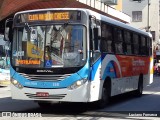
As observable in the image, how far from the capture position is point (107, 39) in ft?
46.6

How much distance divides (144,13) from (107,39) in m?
55.5

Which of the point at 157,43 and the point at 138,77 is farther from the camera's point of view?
the point at 157,43

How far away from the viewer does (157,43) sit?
6656 centimetres

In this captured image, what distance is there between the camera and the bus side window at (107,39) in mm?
13828

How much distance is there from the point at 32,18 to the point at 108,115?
12.0 feet

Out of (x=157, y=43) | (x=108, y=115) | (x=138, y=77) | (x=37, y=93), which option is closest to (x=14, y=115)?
(x=37, y=93)

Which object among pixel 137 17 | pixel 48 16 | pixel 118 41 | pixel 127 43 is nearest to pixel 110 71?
pixel 118 41

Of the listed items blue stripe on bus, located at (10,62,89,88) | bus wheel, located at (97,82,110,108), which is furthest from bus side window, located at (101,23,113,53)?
blue stripe on bus, located at (10,62,89,88)

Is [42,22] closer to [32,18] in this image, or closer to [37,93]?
[32,18]

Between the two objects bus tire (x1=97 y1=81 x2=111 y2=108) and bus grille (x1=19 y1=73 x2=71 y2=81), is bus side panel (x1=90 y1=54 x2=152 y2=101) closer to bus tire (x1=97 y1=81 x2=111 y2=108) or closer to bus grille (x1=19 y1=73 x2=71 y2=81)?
bus tire (x1=97 y1=81 x2=111 y2=108)

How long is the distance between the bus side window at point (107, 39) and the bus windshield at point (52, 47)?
1.63 metres

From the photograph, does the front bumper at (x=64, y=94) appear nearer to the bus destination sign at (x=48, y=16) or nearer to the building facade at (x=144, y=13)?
the bus destination sign at (x=48, y=16)

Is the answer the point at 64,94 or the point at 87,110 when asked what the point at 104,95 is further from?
the point at 64,94

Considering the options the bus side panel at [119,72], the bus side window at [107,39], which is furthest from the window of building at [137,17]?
the bus side window at [107,39]
